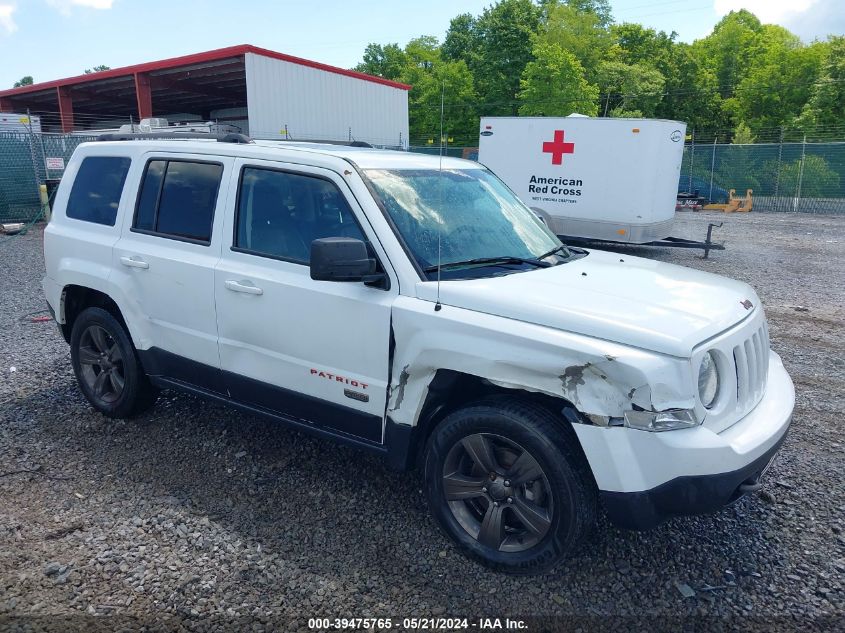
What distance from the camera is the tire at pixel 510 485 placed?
288 centimetres

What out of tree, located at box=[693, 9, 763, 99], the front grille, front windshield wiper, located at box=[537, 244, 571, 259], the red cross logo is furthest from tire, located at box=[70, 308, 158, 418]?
tree, located at box=[693, 9, 763, 99]

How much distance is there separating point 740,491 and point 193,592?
2.53m

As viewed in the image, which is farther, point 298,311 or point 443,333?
point 298,311

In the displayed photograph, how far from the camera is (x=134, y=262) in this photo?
14.2 feet

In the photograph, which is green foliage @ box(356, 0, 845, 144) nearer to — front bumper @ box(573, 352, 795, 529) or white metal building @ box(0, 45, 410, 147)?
white metal building @ box(0, 45, 410, 147)

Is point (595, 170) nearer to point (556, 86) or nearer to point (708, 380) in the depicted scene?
point (708, 380)

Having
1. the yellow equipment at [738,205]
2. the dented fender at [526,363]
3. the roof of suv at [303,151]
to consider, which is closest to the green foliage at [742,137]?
the yellow equipment at [738,205]

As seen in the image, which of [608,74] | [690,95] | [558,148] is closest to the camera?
[558,148]

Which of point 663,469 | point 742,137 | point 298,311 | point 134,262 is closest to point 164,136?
point 134,262

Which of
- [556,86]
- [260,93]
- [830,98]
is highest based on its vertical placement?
[556,86]

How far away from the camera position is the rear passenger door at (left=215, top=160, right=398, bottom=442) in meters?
3.35

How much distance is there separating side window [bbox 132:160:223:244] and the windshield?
1126 millimetres

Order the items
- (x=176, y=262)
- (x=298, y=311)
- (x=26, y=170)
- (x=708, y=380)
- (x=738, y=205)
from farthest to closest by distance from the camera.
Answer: (x=738, y=205)
(x=26, y=170)
(x=176, y=262)
(x=298, y=311)
(x=708, y=380)

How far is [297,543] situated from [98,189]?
301 cm
